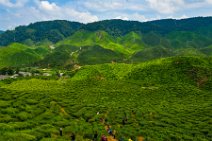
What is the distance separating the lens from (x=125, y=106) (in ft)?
288

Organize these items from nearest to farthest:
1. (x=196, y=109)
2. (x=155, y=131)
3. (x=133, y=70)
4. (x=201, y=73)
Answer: (x=155, y=131) → (x=196, y=109) → (x=201, y=73) → (x=133, y=70)

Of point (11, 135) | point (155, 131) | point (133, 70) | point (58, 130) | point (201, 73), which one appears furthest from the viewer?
point (133, 70)

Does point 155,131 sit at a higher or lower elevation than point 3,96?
lower

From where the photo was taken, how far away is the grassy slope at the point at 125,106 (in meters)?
55.4

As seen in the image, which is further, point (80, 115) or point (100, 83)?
point (100, 83)

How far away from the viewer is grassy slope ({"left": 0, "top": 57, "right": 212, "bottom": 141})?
182 feet

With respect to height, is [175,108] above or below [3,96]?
below

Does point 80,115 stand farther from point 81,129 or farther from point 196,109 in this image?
point 196,109

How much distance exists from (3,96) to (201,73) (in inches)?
3797

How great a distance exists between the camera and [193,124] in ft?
229

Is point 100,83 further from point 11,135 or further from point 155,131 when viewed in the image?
point 11,135

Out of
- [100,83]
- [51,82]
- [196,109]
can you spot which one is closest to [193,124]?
[196,109]

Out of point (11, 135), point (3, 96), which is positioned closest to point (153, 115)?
point (3, 96)

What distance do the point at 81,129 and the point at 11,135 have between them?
537 inches
